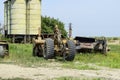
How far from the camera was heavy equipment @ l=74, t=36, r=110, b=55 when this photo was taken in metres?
29.6

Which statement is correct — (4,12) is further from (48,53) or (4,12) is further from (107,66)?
(107,66)

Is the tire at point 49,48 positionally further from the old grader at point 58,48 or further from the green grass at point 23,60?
the green grass at point 23,60

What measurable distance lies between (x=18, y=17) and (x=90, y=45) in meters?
24.6

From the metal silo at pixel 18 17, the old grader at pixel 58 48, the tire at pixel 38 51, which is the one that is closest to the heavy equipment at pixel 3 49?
the tire at pixel 38 51

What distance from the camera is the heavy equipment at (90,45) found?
29594mm

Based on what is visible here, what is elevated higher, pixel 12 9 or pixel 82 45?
pixel 12 9

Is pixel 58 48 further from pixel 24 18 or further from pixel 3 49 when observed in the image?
pixel 24 18

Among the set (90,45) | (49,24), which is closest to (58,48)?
(90,45)

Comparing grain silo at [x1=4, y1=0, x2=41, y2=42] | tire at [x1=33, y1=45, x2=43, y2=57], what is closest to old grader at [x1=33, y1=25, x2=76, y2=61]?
tire at [x1=33, y1=45, x2=43, y2=57]

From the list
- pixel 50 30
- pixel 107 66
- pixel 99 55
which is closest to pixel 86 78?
pixel 107 66

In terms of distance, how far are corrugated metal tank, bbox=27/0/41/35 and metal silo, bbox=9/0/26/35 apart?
583 millimetres

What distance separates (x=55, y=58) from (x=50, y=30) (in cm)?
3794

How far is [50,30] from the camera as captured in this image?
6500cm

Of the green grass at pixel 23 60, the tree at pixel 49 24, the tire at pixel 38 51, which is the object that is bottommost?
the green grass at pixel 23 60
